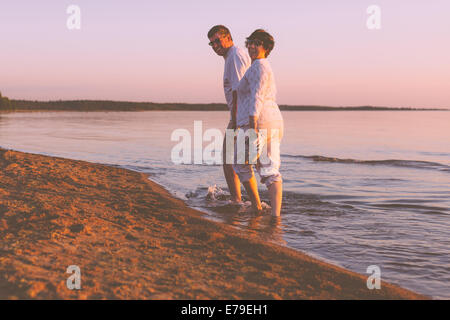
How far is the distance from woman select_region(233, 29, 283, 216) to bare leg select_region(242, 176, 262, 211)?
18 centimetres

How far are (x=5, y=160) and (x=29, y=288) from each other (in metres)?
6.93

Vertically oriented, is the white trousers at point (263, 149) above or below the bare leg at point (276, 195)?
above

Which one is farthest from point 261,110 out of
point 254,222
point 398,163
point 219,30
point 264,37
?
point 398,163

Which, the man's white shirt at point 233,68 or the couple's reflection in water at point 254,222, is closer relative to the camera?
the couple's reflection in water at point 254,222

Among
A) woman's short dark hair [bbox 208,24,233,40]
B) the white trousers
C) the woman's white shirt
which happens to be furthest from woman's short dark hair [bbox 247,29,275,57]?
the white trousers

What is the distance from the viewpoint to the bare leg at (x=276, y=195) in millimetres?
5404

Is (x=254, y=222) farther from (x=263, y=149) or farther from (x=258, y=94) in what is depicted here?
(x=258, y=94)

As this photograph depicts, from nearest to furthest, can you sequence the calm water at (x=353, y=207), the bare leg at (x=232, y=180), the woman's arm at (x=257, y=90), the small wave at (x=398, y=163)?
the calm water at (x=353, y=207) → the woman's arm at (x=257, y=90) → the bare leg at (x=232, y=180) → the small wave at (x=398, y=163)

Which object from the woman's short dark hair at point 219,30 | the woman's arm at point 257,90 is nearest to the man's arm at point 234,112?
the woman's arm at point 257,90

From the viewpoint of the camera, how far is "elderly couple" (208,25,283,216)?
498 centimetres

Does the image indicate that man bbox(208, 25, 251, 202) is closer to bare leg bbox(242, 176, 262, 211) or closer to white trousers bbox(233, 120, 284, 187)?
white trousers bbox(233, 120, 284, 187)

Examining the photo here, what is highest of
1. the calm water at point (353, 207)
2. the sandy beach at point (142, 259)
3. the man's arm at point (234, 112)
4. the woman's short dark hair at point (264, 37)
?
the woman's short dark hair at point (264, 37)

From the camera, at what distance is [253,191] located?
5.74 meters

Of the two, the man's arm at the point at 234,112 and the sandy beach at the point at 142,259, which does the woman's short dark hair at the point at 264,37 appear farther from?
the sandy beach at the point at 142,259
